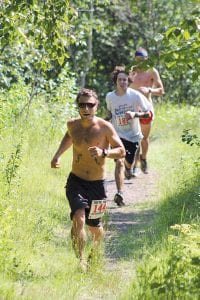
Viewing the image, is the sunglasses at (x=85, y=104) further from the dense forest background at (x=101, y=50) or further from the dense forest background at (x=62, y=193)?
the dense forest background at (x=101, y=50)

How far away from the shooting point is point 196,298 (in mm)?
5207

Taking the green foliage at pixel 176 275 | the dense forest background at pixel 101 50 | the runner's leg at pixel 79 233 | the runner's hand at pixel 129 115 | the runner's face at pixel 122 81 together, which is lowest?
the dense forest background at pixel 101 50

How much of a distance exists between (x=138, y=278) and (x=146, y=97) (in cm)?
712

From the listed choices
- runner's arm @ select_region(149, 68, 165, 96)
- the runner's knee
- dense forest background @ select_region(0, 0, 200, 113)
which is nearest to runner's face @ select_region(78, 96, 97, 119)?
the runner's knee

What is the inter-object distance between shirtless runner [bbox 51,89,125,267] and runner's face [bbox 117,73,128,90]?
361cm

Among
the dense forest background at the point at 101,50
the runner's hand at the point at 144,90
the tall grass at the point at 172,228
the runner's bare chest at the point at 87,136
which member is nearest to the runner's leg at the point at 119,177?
the tall grass at the point at 172,228

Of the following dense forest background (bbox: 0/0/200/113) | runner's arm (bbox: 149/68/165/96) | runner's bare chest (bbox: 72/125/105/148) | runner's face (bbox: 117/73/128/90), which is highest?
runner's bare chest (bbox: 72/125/105/148)

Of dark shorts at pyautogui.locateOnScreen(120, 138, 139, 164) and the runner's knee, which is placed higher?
the runner's knee

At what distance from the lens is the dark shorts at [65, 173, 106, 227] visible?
7215 millimetres

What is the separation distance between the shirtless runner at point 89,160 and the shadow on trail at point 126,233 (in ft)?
2.13

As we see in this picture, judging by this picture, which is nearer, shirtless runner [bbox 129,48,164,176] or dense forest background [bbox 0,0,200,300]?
dense forest background [bbox 0,0,200,300]

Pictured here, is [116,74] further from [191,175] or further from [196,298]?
[196,298]

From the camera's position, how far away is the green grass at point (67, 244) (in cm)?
565

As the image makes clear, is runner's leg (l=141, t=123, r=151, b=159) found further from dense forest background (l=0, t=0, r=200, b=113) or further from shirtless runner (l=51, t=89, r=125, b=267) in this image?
shirtless runner (l=51, t=89, r=125, b=267)
